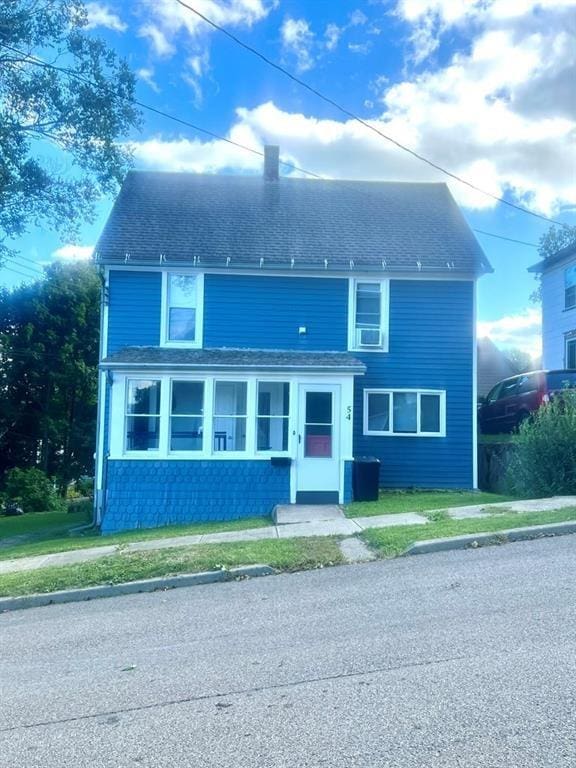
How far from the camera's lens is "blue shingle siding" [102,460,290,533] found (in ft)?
44.5

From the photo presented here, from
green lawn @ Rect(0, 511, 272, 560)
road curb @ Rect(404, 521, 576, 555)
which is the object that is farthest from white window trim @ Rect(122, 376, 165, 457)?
road curb @ Rect(404, 521, 576, 555)

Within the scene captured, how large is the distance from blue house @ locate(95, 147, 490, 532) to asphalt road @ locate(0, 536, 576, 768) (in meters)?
6.73

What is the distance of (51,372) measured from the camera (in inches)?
1371

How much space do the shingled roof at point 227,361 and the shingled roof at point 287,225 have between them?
94.6 inches

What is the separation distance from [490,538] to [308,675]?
4.54 meters

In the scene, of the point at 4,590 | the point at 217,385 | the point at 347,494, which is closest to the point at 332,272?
the point at 217,385

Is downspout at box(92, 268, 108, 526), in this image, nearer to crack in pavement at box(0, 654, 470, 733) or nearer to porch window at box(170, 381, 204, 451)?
porch window at box(170, 381, 204, 451)

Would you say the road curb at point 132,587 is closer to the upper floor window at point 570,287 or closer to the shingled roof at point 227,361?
the shingled roof at point 227,361

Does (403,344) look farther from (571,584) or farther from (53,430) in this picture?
(53,430)

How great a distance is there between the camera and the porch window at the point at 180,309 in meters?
16.2

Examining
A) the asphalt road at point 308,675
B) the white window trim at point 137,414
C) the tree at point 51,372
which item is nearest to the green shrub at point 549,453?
the asphalt road at point 308,675

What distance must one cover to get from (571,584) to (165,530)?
25.9 feet

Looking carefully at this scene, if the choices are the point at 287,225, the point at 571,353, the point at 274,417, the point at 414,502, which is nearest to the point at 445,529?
the point at 414,502

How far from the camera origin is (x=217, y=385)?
14352 mm
